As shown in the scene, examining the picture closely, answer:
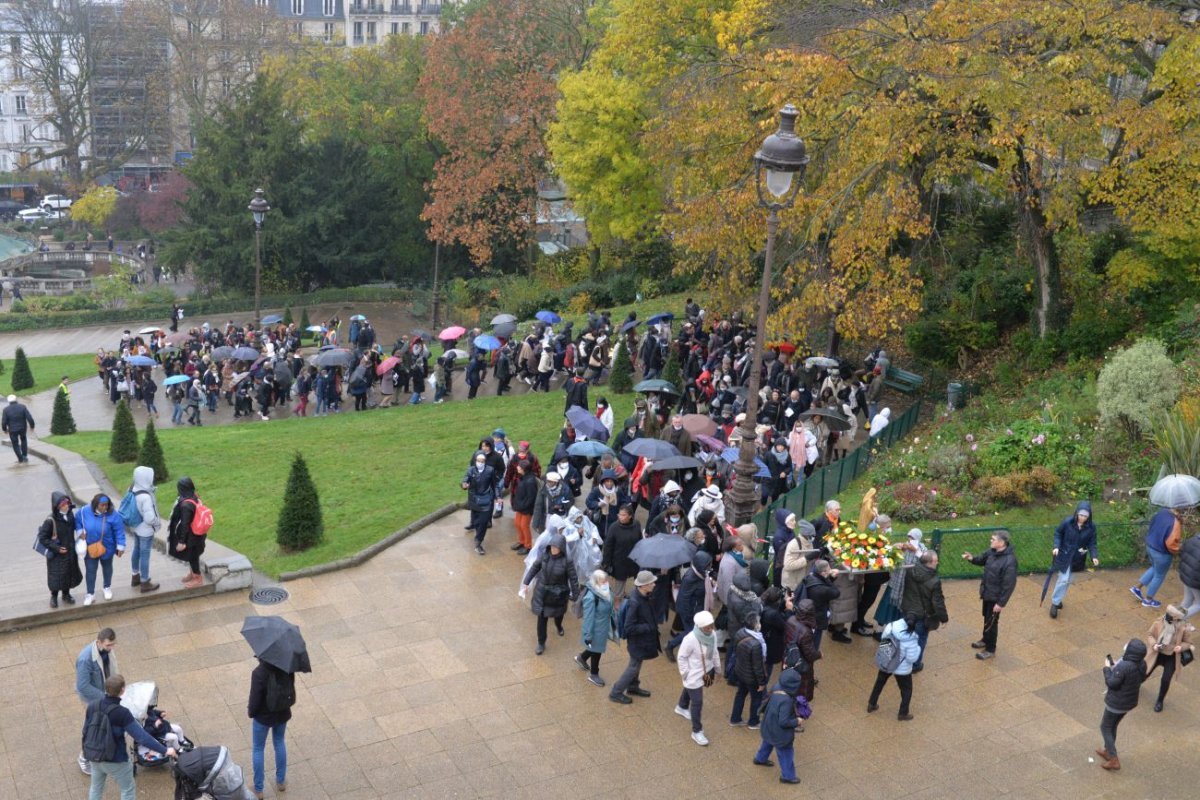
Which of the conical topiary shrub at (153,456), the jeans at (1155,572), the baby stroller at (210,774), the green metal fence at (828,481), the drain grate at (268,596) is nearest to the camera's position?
the baby stroller at (210,774)

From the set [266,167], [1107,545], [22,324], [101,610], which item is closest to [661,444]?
[1107,545]

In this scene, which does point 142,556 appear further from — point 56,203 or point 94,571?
point 56,203

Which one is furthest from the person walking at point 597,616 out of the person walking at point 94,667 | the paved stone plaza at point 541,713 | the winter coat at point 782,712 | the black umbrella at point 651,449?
the person walking at point 94,667

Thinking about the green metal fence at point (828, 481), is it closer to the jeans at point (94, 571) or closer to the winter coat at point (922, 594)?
the winter coat at point (922, 594)

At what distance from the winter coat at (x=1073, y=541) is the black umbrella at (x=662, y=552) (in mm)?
4654

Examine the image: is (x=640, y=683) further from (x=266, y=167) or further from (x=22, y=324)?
(x=22, y=324)

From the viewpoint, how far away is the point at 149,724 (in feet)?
35.3

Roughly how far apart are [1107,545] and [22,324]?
160 ft

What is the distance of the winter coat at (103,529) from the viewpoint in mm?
13633

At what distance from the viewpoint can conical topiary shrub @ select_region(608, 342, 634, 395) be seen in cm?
2684

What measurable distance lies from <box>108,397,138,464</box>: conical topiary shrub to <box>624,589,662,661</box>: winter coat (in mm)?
14757

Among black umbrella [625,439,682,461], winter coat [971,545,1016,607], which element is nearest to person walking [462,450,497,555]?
black umbrella [625,439,682,461]

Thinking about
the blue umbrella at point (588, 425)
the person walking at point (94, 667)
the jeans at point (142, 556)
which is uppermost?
the blue umbrella at point (588, 425)

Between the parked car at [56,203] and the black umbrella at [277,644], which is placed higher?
the parked car at [56,203]
